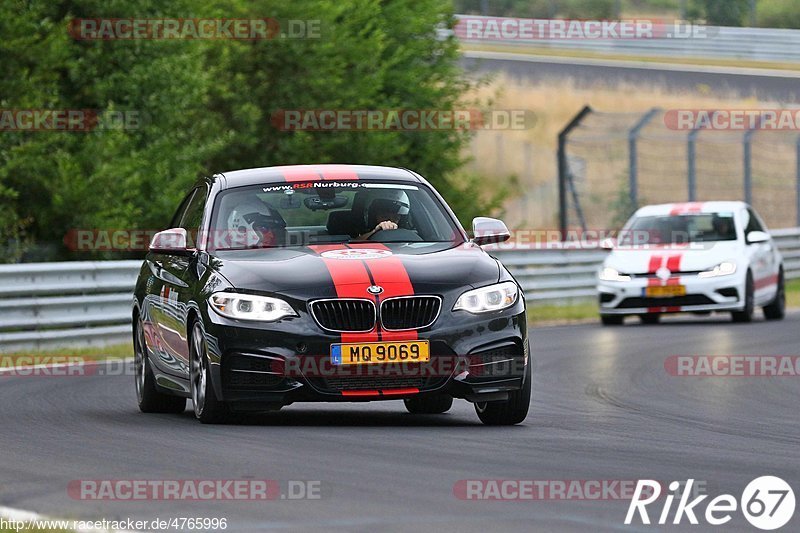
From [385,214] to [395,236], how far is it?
0.67ft

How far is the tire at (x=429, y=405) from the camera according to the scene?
37.2 feet

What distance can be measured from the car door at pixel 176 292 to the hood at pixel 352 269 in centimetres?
40

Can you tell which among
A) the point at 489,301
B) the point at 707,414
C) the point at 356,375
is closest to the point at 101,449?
the point at 356,375

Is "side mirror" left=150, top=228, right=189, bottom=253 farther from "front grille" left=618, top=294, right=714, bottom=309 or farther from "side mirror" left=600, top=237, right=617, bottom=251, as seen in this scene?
"side mirror" left=600, top=237, right=617, bottom=251

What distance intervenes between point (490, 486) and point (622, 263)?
15260mm

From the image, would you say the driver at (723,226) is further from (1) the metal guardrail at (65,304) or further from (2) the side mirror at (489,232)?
(2) the side mirror at (489,232)

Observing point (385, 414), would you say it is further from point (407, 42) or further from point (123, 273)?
point (407, 42)

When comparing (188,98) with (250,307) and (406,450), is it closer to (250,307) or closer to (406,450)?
(250,307)

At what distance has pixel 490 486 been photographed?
7.52 meters

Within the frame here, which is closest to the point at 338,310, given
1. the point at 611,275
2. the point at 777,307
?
the point at 611,275

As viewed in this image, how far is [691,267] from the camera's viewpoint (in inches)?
868

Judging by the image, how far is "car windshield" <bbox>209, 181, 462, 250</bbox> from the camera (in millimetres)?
10828

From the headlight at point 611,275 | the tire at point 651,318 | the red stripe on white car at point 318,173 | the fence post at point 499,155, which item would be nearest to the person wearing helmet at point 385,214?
the red stripe on white car at point 318,173

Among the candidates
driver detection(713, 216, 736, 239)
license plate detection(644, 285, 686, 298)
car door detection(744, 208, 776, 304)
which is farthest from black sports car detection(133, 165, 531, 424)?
driver detection(713, 216, 736, 239)
